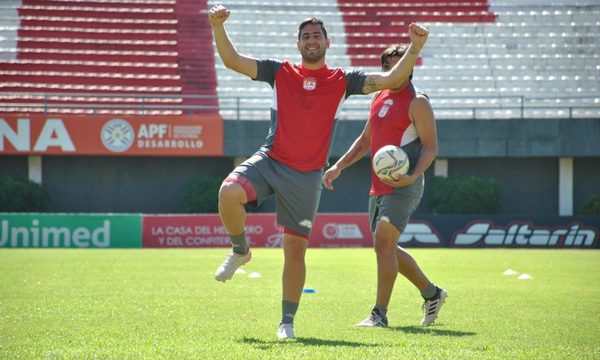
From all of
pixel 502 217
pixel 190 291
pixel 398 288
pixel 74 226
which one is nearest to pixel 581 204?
pixel 502 217

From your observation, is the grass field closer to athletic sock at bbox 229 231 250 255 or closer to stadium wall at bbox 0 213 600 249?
athletic sock at bbox 229 231 250 255

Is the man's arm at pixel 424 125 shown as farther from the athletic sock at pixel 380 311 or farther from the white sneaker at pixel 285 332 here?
the white sneaker at pixel 285 332

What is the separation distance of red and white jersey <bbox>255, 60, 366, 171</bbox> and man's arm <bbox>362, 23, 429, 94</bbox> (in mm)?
224

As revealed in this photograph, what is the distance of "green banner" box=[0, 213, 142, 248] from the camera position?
24.4 meters

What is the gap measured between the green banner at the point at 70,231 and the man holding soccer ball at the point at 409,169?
17.7 meters

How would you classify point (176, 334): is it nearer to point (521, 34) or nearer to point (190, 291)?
point (190, 291)

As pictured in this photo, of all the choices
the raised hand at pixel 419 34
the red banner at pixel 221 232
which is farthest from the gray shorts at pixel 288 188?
the red banner at pixel 221 232

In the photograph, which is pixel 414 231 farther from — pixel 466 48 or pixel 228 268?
pixel 228 268

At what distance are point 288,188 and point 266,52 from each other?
95.8 feet

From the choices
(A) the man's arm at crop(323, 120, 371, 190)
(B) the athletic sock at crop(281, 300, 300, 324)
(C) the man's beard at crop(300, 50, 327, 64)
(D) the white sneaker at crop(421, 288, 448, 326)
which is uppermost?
(C) the man's beard at crop(300, 50, 327, 64)

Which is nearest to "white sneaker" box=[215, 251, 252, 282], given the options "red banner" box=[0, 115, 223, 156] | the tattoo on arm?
the tattoo on arm

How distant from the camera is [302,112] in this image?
6.97 meters

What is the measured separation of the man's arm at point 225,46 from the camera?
22.0 ft

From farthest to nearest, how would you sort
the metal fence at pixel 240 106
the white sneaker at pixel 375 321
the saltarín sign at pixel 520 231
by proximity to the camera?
1. the metal fence at pixel 240 106
2. the saltarín sign at pixel 520 231
3. the white sneaker at pixel 375 321
